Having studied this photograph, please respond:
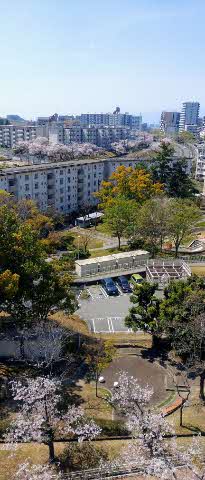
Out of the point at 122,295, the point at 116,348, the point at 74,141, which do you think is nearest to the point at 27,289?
the point at 116,348

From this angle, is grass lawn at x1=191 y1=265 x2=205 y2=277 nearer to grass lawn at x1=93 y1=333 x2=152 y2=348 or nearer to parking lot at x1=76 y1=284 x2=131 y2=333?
parking lot at x1=76 y1=284 x2=131 y2=333

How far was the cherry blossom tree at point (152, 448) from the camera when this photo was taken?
15.8m

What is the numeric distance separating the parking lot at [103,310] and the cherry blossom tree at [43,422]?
11.9m

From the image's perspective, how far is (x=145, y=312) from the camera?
26656 millimetres

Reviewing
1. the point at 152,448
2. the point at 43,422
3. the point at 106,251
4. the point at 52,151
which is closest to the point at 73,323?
the point at 43,422

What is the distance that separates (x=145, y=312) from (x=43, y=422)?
36.2 ft

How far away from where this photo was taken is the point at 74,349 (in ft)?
87.9

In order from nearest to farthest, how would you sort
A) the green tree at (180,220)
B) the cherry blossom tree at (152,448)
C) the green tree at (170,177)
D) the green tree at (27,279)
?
the cherry blossom tree at (152,448)
the green tree at (27,279)
the green tree at (180,220)
the green tree at (170,177)

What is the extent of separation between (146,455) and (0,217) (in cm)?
1601

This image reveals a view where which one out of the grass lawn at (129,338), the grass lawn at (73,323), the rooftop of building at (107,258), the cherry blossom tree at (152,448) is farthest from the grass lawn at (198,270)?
the cherry blossom tree at (152,448)

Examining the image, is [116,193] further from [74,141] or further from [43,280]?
[74,141]

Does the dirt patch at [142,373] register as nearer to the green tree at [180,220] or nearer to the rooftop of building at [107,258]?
the rooftop of building at [107,258]

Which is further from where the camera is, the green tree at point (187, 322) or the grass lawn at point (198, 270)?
the grass lawn at point (198, 270)

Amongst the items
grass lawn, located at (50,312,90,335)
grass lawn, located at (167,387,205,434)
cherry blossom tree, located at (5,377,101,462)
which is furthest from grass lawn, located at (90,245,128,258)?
cherry blossom tree, located at (5,377,101,462)
